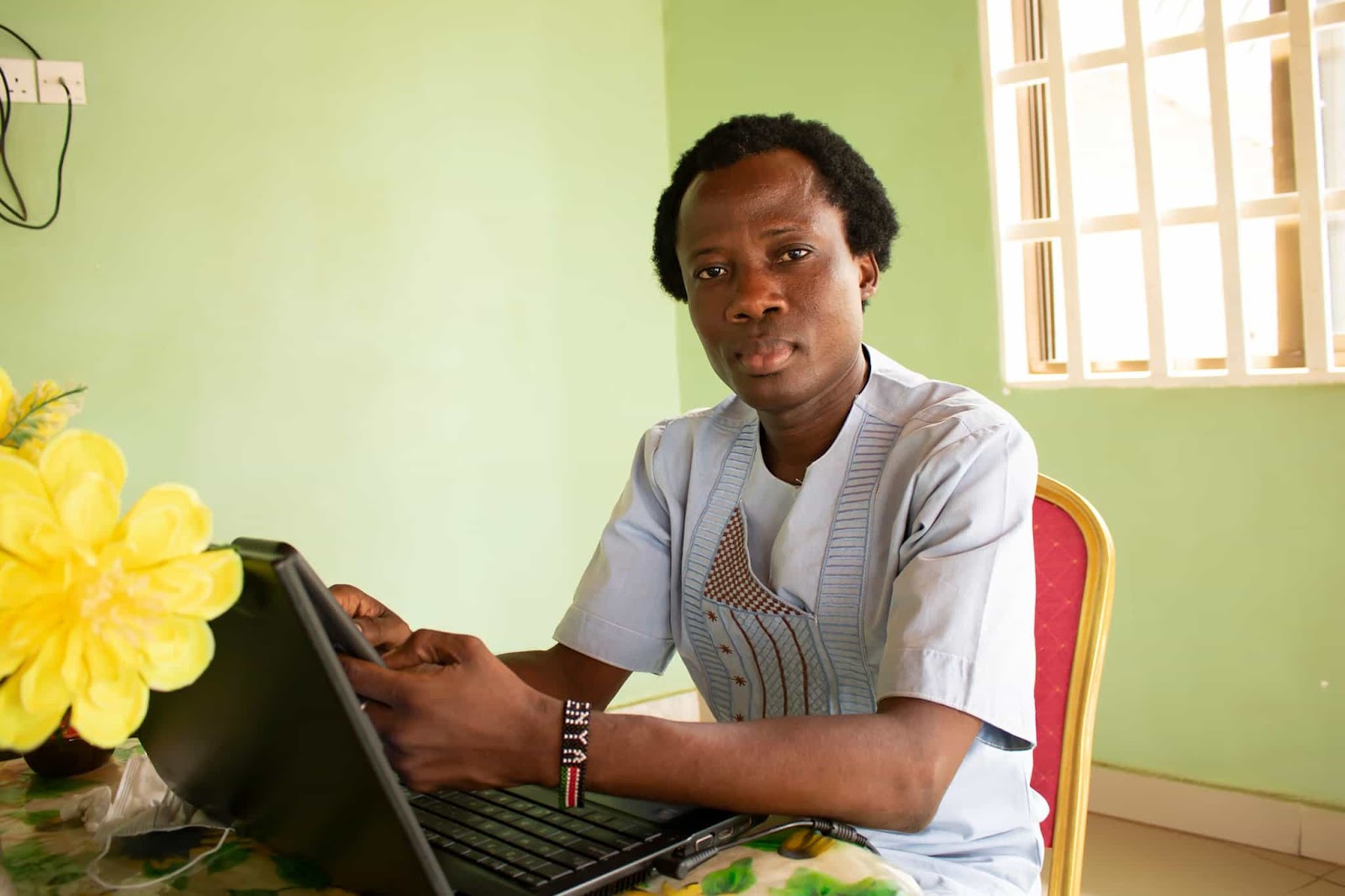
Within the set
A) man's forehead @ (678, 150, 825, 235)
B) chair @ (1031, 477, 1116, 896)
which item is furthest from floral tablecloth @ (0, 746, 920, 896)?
man's forehead @ (678, 150, 825, 235)

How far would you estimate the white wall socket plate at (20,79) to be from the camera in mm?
2584

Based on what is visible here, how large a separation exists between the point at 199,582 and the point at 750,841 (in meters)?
0.47

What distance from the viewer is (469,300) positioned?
3.29 m

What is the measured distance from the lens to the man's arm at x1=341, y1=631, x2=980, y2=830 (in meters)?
0.84

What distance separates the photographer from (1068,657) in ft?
4.16

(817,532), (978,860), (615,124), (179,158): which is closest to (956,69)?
(615,124)

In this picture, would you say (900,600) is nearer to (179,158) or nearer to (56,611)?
(56,611)

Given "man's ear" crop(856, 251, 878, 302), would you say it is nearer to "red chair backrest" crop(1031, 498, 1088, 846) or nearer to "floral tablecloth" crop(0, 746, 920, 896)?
"red chair backrest" crop(1031, 498, 1088, 846)

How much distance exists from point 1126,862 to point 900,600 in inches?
74.3

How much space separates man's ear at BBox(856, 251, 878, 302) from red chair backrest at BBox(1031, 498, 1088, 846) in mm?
349

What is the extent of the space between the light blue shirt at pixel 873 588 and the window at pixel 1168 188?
162 centimetres

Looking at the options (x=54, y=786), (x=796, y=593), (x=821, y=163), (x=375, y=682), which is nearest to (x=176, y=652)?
(x=375, y=682)

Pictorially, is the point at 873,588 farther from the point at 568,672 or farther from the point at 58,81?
the point at 58,81

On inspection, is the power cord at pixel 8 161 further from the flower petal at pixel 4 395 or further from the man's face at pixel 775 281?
the flower petal at pixel 4 395
